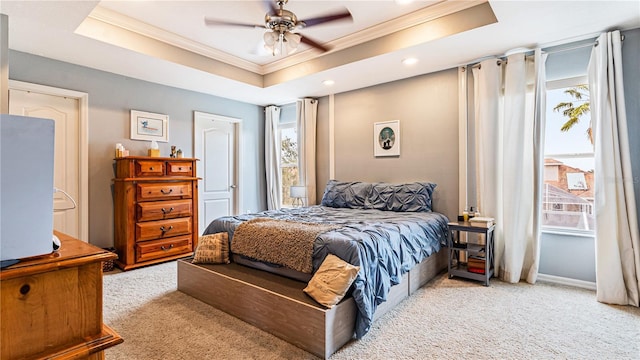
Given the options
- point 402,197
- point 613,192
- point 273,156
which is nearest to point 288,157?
point 273,156

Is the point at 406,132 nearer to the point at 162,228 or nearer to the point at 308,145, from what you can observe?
the point at 308,145

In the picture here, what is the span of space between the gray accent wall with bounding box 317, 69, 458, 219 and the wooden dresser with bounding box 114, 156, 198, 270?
Result: 217 centimetres

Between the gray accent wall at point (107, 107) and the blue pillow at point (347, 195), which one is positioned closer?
the gray accent wall at point (107, 107)

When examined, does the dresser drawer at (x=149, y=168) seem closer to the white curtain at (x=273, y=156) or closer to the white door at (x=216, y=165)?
the white door at (x=216, y=165)

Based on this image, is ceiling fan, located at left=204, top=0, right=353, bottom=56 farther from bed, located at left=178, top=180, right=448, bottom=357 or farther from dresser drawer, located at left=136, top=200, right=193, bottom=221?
dresser drawer, located at left=136, top=200, right=193, bottom=221

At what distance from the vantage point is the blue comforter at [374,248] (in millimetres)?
2090

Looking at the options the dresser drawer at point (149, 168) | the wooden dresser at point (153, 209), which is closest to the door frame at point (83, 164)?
the wooden dresser at point (153, 209)

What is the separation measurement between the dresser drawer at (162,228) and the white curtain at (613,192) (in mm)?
4521

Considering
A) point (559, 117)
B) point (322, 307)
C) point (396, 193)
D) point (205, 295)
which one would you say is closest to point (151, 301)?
point (205, 295)

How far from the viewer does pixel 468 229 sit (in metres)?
3.19

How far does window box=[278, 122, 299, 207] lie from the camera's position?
571cm

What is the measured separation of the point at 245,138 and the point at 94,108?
230cm

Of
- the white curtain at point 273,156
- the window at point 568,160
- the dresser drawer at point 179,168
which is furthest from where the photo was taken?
the white curtain at point 273,156

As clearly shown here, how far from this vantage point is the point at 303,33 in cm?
343
